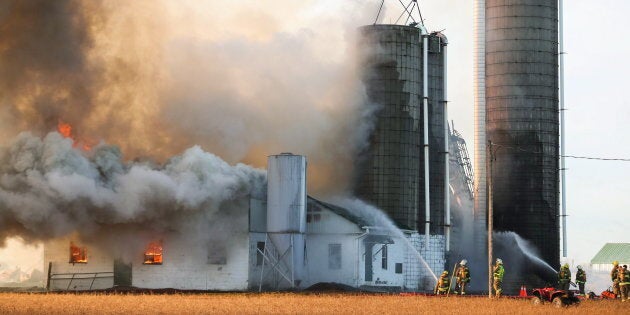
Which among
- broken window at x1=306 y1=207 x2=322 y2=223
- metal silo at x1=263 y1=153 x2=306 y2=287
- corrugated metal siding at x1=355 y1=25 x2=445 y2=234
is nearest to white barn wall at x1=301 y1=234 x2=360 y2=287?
broken window at x1=306 y1=207 x2=322 y2=223

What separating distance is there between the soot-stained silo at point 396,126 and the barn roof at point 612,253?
62.0 meters

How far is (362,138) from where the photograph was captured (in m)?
73.6

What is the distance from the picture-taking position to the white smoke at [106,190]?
5316 centimetres

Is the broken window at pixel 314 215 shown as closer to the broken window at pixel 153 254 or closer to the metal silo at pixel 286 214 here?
the metal silo at pixel 286 214

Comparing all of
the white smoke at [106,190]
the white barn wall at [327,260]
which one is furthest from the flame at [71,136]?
the white barn wall at [327,260]

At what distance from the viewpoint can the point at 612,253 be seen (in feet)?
446

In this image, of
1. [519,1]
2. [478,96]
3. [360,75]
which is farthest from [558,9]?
[360,75]

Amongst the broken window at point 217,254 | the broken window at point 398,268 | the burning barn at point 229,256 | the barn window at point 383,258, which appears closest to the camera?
the burning barn at point 229,256

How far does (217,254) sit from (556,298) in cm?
2124

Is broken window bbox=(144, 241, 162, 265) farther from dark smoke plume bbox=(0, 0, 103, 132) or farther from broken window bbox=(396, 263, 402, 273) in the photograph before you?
broken window bbox=(396, 263, 402, 273)

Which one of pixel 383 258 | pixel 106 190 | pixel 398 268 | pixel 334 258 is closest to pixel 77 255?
pixel 106 190

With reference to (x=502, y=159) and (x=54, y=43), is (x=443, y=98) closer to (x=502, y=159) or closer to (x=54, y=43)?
(x=502, y=159)

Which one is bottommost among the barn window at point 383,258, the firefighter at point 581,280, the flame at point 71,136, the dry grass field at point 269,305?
the dry grass field at point 269,305

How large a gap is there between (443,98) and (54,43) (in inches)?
1285
